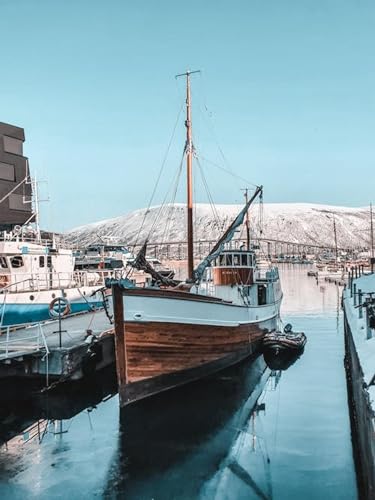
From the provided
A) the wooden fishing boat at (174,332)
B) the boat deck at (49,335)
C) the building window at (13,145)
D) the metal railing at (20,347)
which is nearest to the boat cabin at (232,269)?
the wooden fishing boat at (174,332)

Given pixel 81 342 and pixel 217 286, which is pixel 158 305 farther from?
pixel 217 286

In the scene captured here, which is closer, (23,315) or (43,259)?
(23,315)

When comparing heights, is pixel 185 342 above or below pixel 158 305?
below

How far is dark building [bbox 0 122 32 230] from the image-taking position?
151 feet

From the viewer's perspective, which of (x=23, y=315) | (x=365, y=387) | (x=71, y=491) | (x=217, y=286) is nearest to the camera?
(x=365, y=387)

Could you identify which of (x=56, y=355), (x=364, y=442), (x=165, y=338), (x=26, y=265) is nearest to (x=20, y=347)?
(x=56, y=355)

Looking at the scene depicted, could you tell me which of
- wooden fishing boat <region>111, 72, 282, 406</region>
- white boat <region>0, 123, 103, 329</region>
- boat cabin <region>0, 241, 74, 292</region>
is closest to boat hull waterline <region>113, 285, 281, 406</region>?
wooden fishing boat <region>111, 72, 282, 406</region>

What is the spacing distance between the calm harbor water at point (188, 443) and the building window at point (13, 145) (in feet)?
115

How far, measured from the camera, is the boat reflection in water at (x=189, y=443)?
1121 centimetres

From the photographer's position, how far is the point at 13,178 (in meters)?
48.9

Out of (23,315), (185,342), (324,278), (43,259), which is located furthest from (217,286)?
(324,278)

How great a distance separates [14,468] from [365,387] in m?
8.08

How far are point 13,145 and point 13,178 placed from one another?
11.3ft

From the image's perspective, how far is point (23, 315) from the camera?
2830 centimetres
